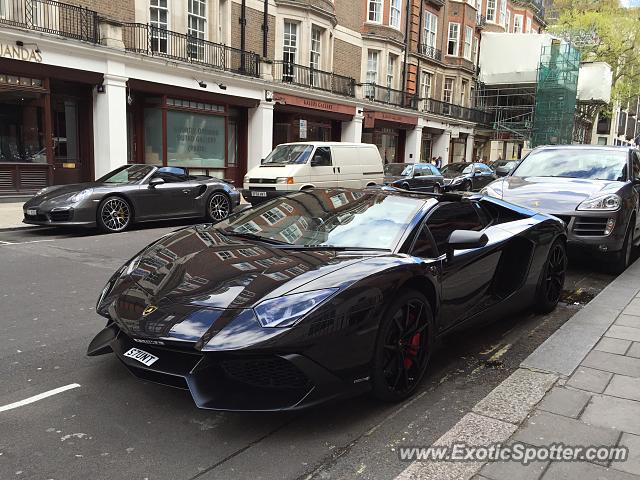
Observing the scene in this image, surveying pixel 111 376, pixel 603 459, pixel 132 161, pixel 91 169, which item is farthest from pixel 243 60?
pixel 603 459

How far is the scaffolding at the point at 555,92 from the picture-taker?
41156mm

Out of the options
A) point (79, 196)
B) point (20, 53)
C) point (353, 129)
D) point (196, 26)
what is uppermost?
point (196, 26)

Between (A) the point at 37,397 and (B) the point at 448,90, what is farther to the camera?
(B) the point at 448,90

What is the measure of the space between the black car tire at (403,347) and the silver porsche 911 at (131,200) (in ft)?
26.1

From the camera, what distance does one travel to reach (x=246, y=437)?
2.92 meters

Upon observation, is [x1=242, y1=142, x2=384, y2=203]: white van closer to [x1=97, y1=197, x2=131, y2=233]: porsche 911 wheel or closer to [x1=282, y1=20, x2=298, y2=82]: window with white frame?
[x1=97, y1=197, x2=131, y2=233]: porsche 911 wheel

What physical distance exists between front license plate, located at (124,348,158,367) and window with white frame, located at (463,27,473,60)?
40.4m

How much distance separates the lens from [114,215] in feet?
33.8

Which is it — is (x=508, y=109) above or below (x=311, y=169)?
above

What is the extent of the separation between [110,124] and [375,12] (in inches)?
717

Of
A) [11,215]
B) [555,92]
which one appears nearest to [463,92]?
[555,92]

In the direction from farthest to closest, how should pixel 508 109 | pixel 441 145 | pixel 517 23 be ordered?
pixel 517 23, pixel 508 109, pixel 441 145

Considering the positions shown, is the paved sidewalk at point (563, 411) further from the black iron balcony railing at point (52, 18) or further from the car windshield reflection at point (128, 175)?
the black iron balcony railing at point (52, 18)

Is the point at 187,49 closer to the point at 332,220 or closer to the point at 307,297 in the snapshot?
the point at 332,220
